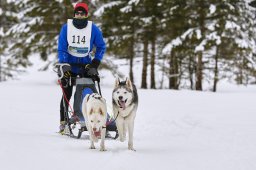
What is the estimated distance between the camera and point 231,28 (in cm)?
1955

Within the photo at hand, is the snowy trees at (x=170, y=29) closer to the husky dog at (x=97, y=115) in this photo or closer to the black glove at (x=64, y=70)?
the black glove at (x=64, y=70)

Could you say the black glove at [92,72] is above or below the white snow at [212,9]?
below

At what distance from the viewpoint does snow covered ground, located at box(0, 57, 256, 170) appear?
18.9 ft

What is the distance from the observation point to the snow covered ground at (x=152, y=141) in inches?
226

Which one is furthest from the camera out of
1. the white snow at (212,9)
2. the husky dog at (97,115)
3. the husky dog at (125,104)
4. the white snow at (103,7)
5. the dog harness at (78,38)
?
the white snow at (103,7)

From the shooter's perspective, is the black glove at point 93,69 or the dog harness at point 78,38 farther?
the dog harness at point 78,38

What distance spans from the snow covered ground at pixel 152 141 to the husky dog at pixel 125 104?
12.6 inches

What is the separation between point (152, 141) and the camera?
26.5 ft

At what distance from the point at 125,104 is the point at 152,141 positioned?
1504mm

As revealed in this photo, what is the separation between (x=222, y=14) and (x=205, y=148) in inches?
557

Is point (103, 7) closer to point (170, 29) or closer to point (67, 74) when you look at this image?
point (170, 29)

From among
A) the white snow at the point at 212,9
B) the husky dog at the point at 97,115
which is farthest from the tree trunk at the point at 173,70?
the husky dog at the point at 97,115

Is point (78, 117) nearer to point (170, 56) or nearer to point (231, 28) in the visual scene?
point (231, 28)

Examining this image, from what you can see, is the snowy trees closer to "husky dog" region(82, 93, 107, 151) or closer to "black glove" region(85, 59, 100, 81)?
"black glove" region(85, 59, 100, 81)
